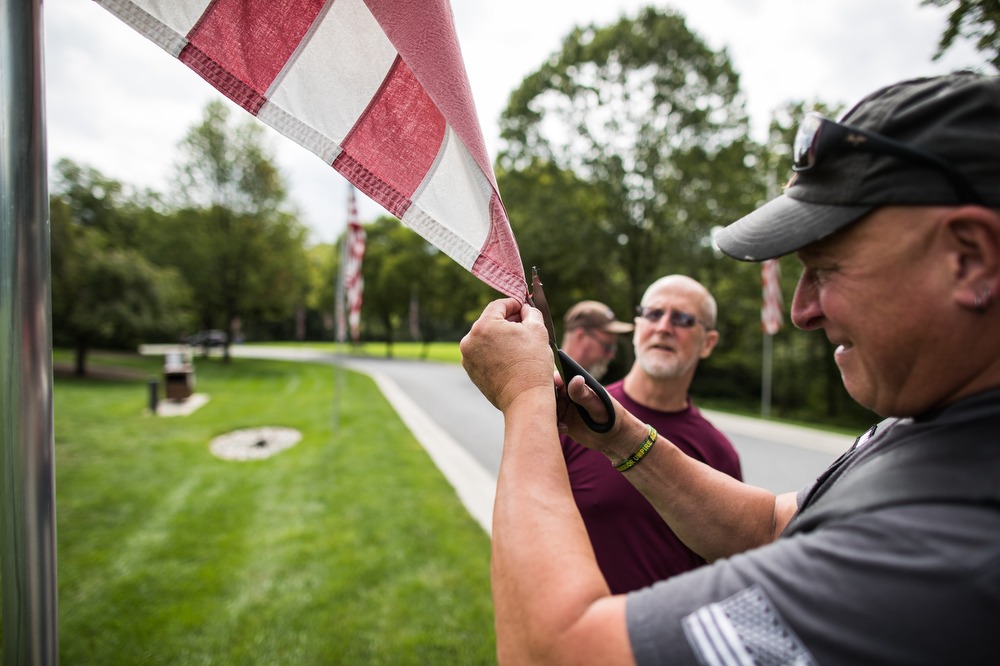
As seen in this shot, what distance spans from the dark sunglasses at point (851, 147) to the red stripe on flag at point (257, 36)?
114cm

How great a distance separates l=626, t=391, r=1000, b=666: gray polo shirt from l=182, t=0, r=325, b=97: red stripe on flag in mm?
1381

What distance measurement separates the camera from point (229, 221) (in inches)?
1086

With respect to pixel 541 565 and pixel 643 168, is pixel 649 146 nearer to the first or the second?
pixel 643 168

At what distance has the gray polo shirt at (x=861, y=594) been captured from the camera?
0.61 meters

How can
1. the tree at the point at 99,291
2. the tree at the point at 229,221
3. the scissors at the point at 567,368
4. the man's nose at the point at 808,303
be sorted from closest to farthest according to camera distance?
the man's nose at the point at 808,303 < the scissors at the point at 567,368 < the tree at the point at 99,291 < the tree at the point at 229,221

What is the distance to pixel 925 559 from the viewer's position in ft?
2.07

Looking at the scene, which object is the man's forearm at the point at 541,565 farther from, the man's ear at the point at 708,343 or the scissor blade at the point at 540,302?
the man's ear at the point at 708,343

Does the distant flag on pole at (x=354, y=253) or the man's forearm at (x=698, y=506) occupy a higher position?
the distant flag on pole at (x=354, y=253)

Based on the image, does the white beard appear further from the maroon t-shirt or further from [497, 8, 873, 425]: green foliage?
[497, 8, 873, 425]: green foliage

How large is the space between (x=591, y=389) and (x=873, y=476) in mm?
664

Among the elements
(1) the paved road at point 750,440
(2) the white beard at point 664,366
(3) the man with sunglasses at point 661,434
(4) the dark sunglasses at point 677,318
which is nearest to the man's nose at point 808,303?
(3) the man with sunglasses at point 661,434

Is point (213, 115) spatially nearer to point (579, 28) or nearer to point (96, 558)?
point (579, 28)

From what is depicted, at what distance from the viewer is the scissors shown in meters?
1.27

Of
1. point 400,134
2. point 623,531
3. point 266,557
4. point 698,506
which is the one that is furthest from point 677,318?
point 266,557
